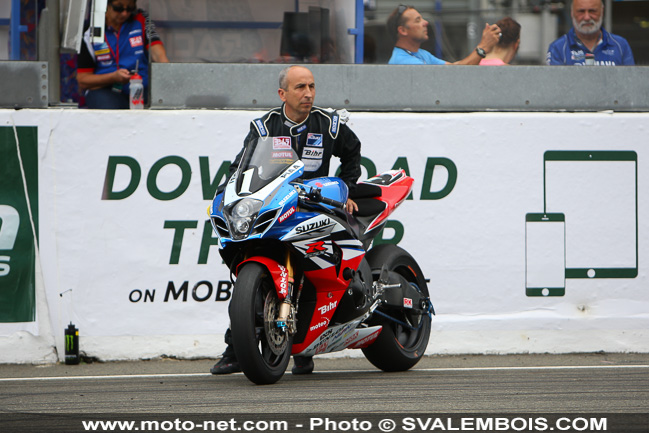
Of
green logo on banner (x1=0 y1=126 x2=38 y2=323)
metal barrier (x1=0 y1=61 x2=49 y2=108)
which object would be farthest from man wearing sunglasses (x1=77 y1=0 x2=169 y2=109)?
green logo on banner (x1=0 y1=126 x2=38 y2=323)

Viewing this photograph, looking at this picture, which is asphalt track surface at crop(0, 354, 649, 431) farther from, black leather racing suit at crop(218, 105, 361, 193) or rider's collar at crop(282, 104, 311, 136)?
rider's collar at crop(282, 104, 311, 136)

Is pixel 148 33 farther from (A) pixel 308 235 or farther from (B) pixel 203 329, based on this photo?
(A) pixel 308 235

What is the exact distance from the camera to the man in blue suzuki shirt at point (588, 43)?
8891mm

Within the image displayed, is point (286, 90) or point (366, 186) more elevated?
point (286, 90)

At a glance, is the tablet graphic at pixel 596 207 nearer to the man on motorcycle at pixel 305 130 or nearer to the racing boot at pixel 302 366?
the man on motorcycle at pixel 305 130

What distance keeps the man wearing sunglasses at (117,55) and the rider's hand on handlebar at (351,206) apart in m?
3.00

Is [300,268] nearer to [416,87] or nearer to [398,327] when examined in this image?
[398,327]

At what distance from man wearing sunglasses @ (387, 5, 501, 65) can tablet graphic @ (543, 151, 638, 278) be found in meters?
1.12

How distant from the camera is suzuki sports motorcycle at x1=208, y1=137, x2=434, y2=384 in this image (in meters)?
5.64

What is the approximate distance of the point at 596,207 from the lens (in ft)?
28.0

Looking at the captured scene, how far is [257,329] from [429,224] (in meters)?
3.11

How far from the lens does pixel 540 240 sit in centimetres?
843

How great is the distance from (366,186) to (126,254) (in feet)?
7.87

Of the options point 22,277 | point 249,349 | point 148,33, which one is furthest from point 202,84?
point 249,349
